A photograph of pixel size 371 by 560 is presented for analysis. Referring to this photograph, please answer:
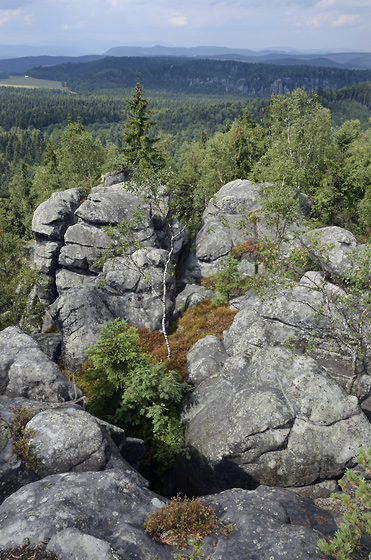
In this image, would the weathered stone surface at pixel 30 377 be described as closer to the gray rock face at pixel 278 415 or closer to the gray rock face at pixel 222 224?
the gray rock face at pixel 278 415

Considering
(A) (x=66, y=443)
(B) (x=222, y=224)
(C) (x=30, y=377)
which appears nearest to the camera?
(A) (x=66, y=443)

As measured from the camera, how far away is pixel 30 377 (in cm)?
1673

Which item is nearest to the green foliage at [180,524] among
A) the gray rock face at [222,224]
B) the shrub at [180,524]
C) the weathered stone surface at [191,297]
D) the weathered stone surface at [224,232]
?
the shrub at [180,524]

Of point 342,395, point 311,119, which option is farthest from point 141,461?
point 311,119

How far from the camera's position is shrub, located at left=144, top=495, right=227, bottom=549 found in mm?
10016

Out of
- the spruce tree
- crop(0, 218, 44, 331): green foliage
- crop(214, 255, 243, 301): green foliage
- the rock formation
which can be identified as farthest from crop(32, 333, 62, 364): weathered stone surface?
the spruce tree

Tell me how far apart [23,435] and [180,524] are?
6850mm

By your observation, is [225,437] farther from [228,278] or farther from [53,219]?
[53,219]

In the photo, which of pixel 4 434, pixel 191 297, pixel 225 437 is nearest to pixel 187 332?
pixel 191 297

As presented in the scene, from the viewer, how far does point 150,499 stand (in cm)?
1173

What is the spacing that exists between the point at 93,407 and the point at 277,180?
30.6 m

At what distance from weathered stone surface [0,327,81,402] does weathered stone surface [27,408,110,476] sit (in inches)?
126

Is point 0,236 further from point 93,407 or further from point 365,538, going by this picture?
point 365,538

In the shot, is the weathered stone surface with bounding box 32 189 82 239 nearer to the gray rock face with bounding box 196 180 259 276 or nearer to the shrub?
the gray rock face with bounding box 196 180 259 276
